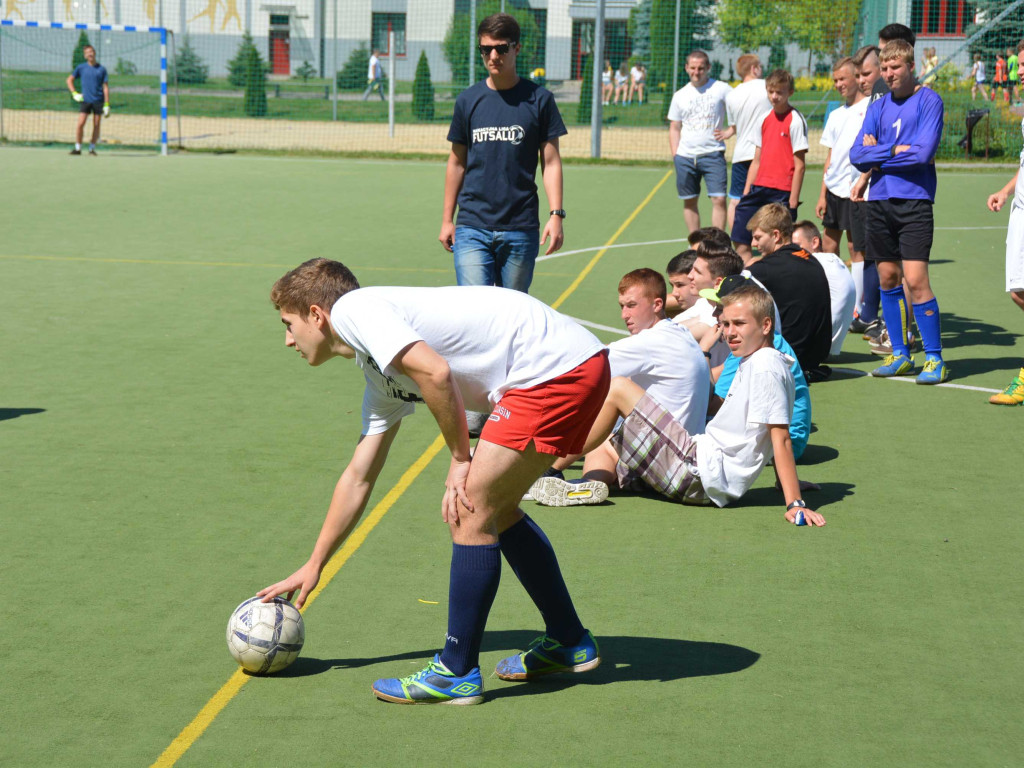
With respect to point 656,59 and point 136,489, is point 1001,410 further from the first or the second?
point 656,59

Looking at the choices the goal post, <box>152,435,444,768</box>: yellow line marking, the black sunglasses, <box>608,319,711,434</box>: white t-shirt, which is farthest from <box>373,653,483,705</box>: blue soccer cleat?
the goal post

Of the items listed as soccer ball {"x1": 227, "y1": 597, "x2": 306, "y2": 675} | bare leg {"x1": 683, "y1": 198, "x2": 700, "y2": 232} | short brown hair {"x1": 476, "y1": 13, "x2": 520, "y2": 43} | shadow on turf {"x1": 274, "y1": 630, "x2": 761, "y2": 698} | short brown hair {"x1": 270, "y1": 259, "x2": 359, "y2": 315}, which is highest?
short brown hair {"x1": 476, "y1": 13, "x2": 520, "y2": 43}

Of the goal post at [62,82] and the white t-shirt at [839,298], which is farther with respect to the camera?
the goal post at [62,82]

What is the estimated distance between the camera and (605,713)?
3.72 metres

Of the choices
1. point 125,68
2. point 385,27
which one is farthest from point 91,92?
point 385,27

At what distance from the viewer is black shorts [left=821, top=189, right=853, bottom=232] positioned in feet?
33.5

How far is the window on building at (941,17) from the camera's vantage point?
1324 inches

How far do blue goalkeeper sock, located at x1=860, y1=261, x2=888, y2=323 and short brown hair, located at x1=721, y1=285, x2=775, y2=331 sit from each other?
176 inches

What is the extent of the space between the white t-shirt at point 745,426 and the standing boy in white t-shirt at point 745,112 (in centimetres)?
643

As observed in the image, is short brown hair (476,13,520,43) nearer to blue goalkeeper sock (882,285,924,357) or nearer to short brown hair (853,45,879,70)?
blue goalkeeper sock (882,285,924,357)

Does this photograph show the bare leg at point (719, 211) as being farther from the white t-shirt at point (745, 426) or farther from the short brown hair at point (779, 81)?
the white t-shirt at point (745, 426)

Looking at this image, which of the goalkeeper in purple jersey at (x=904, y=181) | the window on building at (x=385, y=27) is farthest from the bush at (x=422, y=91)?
the goalkeeper in purple jersey at (x=904, y=181)

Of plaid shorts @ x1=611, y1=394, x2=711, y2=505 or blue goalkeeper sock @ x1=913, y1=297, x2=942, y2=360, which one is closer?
plaid shorts @ x1=611, y1=394, x2=711, y2=505

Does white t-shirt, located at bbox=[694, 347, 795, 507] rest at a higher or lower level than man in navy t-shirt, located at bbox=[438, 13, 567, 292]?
lower
